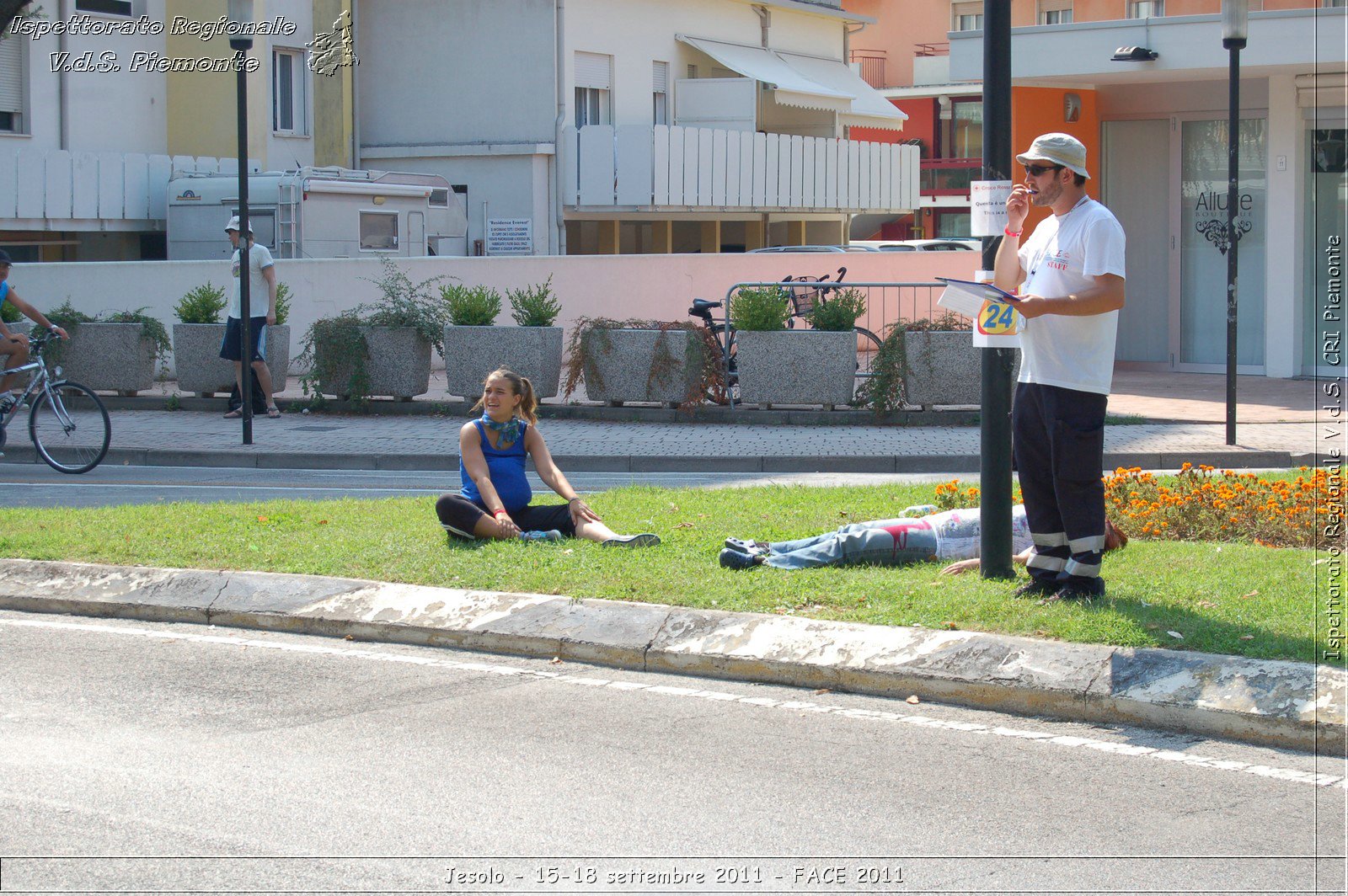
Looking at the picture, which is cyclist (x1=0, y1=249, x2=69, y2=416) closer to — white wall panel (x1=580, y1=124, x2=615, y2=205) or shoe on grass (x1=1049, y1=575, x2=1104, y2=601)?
shoe on grass (x1=1049, y1=575, x2=1104, y2=601)

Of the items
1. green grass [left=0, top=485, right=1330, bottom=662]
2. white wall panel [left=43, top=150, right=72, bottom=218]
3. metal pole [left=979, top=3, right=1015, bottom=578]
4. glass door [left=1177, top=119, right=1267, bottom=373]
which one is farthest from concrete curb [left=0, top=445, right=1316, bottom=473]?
white wall panel [left=43, top=150, right=72, bottom=218]

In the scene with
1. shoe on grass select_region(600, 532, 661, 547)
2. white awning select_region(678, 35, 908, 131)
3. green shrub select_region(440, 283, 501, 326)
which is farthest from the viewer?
white awning select_region(678, 35, 908, 131)

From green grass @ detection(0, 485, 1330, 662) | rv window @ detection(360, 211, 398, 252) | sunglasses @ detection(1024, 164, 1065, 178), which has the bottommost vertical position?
green grass @ detection(0, 485, 1330, 662)

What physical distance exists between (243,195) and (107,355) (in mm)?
4514

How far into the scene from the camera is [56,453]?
534 inches

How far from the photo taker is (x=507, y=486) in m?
8.66

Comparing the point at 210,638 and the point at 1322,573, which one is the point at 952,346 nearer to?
the point at 1322,573

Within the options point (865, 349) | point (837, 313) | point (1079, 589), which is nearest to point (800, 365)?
point (837, 313)

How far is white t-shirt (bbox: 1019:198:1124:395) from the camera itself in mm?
6320

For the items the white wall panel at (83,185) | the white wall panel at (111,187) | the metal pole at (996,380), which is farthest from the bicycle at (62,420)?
the white wall panel at (111,187)

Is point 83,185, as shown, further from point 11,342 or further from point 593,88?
point 11,342

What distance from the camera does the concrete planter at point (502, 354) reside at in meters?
17.7

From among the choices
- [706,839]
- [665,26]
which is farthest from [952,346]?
[665,26]

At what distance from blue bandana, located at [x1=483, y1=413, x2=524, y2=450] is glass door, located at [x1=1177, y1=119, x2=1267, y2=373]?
566 inches
